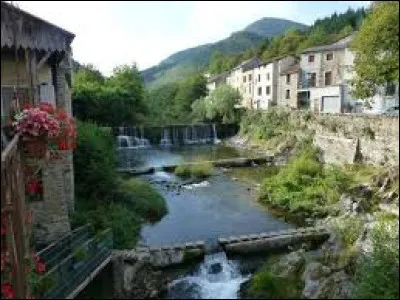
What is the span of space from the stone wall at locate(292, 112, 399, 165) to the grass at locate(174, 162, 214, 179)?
8.43 meters

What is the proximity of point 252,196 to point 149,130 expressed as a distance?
24.4 metres

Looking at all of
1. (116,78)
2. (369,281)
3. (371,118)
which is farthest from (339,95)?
(369,281)

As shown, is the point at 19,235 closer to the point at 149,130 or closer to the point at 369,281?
the point at 369,281

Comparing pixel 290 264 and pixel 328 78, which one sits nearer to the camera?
pixel 290 264

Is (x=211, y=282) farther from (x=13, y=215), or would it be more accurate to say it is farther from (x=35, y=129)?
(x=35, y=129)

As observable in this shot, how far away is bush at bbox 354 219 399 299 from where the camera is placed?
11.8m

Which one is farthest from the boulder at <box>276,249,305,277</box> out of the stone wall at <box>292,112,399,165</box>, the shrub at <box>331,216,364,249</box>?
the stone wall at <box>292,112,399,165</box>

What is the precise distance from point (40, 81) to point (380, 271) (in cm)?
1138

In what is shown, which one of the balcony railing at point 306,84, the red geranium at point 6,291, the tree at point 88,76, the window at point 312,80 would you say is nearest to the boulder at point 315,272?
the red geranium at point 6,291

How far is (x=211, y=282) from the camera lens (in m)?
15.7

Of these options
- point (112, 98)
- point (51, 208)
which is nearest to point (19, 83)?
point (51, 208)

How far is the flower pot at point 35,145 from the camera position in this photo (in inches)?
421

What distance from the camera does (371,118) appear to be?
92.1ft

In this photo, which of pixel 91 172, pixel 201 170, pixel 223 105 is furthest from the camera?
pixel 223 105
